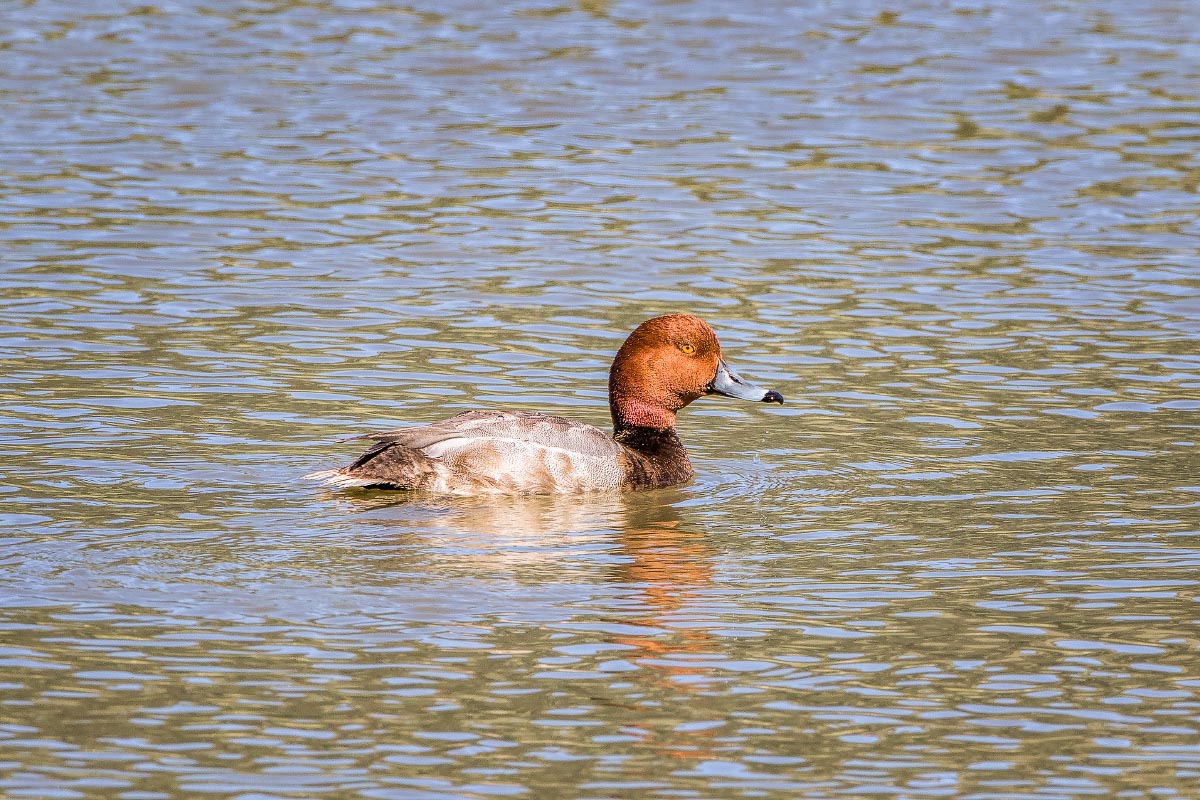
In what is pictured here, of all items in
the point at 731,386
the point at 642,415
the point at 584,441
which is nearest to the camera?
the point at 584,441

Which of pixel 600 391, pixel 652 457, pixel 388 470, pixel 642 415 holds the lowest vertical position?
pixel 600 391

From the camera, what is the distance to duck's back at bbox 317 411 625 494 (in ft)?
31.4

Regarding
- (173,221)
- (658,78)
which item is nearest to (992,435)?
(173,221)

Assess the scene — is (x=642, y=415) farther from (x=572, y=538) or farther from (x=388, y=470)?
(x=572, y=538)

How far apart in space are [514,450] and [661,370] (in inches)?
47.2

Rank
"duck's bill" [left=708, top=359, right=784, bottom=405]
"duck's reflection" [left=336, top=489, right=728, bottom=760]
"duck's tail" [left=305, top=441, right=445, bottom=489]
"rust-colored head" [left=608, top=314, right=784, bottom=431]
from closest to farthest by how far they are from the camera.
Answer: "duck's reflection" [left=336, top=489, right=728, bottom=760]
"duck's tail" [left=305, top=441, right=445, bottom=489]
"rust-colored head" [left=608, top=314, right=784, bottom=431]
"duck's bill" [left=708, top=359, right=784, bottom=405]

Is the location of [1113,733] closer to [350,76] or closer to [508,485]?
[508,485]

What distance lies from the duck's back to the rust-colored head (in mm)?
668

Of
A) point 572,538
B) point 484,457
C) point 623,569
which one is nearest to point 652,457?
point 484,457

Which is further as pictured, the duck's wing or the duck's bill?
the duck's bill

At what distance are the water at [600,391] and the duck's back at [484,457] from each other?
17 cm

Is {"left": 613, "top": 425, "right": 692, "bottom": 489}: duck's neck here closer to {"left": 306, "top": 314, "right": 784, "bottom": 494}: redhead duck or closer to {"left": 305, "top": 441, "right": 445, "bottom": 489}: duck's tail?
{"left": 306, "top": 314, "right": 784, "bottom": 494}: redhead duck

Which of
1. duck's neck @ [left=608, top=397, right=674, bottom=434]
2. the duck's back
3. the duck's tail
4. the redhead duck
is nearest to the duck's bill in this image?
the redhead duck

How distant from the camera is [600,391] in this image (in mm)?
11883
